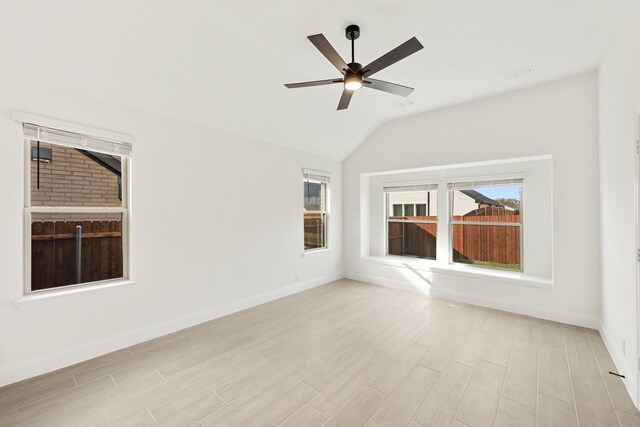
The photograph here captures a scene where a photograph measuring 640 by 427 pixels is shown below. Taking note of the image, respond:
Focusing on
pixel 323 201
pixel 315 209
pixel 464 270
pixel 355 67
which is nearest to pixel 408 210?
pixel 464 270

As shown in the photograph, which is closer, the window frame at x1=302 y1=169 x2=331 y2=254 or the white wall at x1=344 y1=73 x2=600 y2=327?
the white wall at x1=344 y1=73 x2=600 y2=327

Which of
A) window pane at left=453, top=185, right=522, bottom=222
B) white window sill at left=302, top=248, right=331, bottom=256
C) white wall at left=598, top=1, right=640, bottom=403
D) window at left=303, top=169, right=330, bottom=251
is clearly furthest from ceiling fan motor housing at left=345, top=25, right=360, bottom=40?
white window sill at left=302, top=248, right=331, bottom=256

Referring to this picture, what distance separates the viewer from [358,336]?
124 inches

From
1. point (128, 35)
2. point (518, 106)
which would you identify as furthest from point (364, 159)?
point (128, 35)

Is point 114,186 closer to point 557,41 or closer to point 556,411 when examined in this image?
point 556,411

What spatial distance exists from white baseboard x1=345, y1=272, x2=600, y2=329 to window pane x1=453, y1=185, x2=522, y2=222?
1.29 m

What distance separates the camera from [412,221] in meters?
5.44

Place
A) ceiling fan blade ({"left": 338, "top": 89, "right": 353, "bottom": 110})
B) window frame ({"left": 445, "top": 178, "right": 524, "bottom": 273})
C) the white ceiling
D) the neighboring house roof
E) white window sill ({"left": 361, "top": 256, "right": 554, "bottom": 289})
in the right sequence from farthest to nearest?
the neighboring house roof, window frame ({"left": 445, "top": 178, "right": 524, "bottom": 273}), white window sill ({"left": 361, "top": 256, "right": 554, "bottom": 289}), ceiling fan blade ({"left": 338, "top": 89, "right": 353, "bottom": 110}), the white ceiling

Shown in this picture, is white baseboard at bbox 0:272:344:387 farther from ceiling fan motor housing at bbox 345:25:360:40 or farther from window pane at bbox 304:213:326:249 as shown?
ceiling fan motor housing at bbox 345:25:360:40

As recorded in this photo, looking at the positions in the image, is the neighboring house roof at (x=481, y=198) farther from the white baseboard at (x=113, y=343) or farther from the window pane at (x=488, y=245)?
the white baseboard at (x=113, y=343)

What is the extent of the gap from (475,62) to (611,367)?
3.32 meters

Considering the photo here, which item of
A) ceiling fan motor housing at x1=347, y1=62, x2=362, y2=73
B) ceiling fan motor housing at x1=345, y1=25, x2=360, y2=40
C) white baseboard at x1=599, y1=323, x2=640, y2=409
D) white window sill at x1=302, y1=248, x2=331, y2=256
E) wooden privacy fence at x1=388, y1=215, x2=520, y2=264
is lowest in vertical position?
white baseboard at x1=599, y1=323, x2=640, y2=409

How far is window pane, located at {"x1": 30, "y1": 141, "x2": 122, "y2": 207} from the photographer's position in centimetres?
254

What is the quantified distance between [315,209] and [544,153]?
362cm
